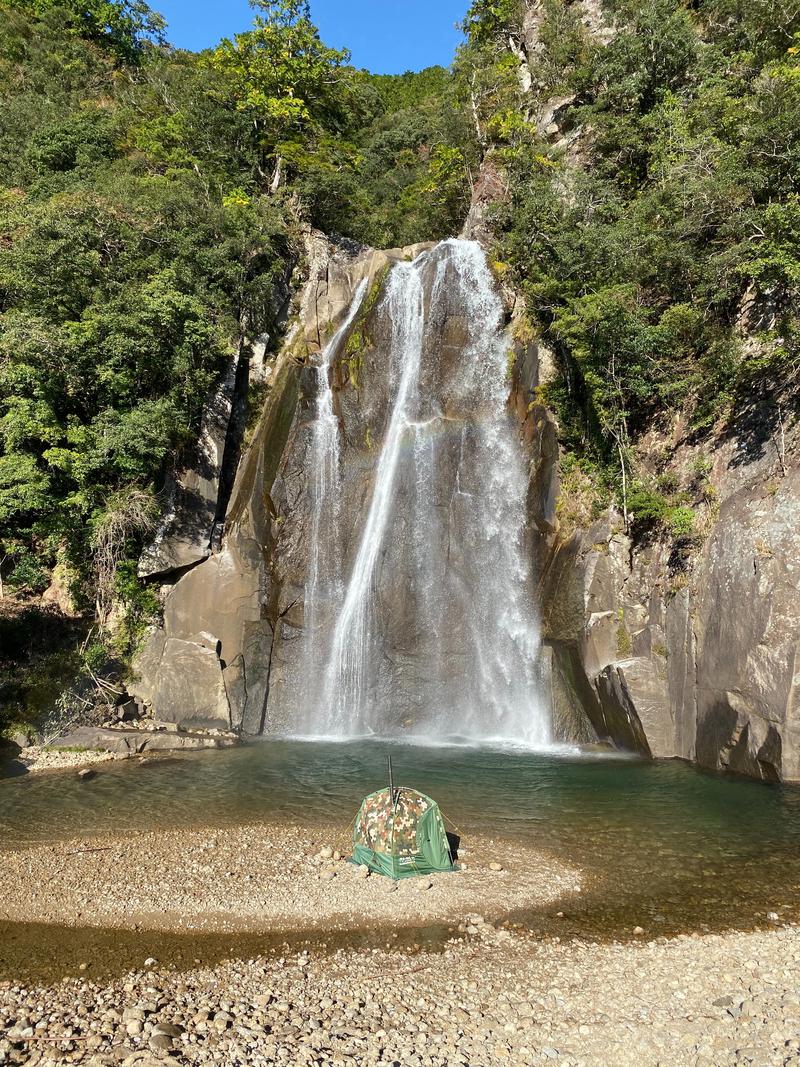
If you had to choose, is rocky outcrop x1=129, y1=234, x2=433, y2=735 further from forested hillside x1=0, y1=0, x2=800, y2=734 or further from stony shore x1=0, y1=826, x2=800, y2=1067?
stony shore x1=0, y1=826, x2=800, y2=1067

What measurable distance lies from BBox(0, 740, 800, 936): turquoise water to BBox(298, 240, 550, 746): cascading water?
7.36 feet

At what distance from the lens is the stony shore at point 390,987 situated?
549 cm

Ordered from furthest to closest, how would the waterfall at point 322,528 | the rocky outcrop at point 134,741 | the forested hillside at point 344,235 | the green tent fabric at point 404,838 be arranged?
the waterfall at point 322,528, the forested hillside at point 344,235, the rocky outcrop at point 134,741, the green tent fabric at point 404,838

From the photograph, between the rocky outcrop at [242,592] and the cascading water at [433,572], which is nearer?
the cascading water at [433,572]

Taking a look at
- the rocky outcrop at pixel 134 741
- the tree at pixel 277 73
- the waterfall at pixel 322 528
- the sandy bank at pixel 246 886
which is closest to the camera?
the sandy bank at pixel 246 886

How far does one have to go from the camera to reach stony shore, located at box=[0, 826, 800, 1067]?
18.0 feet

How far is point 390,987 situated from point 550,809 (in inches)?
246

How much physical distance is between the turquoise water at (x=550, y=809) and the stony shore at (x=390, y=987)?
2.51 ft

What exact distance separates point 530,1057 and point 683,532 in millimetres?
13205

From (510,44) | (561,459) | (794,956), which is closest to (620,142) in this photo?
(561,459)

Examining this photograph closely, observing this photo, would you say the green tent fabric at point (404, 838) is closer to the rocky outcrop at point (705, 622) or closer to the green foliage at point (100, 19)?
the rocky outcrop at point (705, 622)

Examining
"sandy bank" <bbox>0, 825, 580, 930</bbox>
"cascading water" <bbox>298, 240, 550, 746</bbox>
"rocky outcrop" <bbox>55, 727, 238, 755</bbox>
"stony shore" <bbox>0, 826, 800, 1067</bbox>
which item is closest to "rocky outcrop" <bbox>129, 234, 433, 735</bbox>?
"cascading water" <bbox>298, 240, 550, 746</bbox>

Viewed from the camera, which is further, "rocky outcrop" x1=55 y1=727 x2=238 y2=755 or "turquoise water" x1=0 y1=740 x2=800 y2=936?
"rocky outcrop" x1=55 y1=727 x2=238 y2=755

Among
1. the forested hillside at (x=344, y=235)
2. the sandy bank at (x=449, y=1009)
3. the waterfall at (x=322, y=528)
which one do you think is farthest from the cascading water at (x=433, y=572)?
the sandy bank at (x=449, y=1009)
